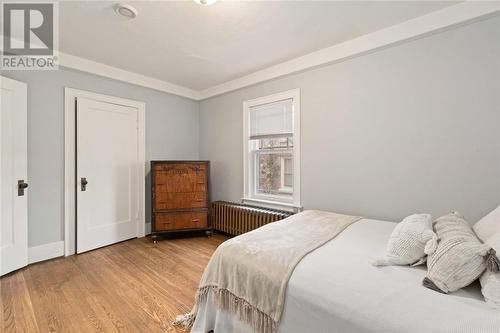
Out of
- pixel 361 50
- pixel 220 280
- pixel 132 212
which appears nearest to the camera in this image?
pixel 220 280

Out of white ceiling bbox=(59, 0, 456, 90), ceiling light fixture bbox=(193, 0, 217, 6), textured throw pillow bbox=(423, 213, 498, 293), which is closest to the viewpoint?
textured throw pillow bbox=(423, 213, 498, 293)

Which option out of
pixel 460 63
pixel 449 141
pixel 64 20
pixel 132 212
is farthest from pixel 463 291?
pixel 132 212

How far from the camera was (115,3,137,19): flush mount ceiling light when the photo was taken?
1984 millimetres

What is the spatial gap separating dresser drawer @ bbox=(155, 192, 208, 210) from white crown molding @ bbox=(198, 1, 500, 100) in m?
1.93

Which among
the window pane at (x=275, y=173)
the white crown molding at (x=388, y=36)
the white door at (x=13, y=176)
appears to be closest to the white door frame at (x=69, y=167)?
the white door at (x=13, y=176)

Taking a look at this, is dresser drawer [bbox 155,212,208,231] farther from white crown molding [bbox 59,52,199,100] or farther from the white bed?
the white bed

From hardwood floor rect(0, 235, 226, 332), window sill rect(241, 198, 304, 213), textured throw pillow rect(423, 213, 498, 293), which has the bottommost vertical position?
hardwood floor rect(0, 235, 226, 332)

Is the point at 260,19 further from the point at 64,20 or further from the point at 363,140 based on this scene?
the point at 64,20

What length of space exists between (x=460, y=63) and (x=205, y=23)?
2.33 m

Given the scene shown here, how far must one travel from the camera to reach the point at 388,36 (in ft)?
7.63

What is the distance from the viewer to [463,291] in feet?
3.48

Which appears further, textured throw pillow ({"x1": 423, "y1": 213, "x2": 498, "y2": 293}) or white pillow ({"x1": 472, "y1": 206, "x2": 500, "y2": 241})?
white pillow ({"x1": 472, "y1": 206, "x2": 500, "y2": 241})

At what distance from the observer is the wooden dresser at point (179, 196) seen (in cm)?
348

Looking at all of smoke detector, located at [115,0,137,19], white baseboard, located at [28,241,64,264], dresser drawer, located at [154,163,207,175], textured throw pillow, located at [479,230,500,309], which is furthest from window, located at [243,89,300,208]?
white baseboard, located at [28,241,64,264]
